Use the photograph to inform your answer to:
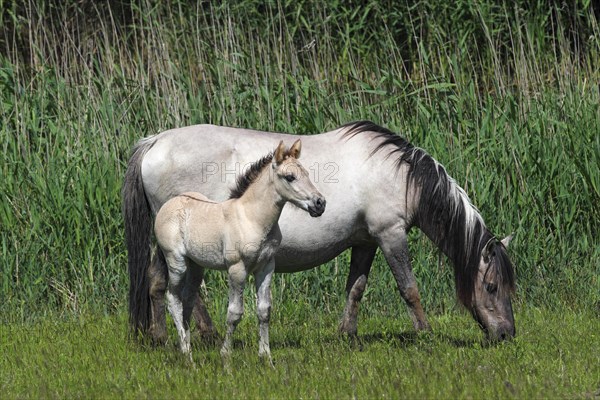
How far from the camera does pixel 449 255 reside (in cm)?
736

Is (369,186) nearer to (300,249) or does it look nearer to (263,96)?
(300,249)

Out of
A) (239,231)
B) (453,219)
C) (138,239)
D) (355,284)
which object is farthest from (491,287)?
(138,239)

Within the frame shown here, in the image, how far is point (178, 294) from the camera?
21.9 feet

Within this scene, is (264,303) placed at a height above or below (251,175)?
below

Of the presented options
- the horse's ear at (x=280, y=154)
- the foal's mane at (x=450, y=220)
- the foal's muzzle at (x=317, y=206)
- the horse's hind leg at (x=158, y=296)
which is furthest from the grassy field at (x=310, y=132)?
the horse's ear at (x=280, y=154)

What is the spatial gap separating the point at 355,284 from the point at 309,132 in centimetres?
216

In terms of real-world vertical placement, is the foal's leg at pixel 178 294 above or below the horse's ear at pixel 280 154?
below

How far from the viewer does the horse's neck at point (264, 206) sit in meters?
6.25

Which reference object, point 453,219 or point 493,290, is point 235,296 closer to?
point 453,219

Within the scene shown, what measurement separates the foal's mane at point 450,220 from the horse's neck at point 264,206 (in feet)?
4.48

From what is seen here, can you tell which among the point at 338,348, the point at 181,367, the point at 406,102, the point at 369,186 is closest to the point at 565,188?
the point at 406,102

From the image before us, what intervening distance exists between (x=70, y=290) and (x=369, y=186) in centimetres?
304

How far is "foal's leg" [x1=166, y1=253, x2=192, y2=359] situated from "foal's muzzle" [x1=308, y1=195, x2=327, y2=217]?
112 centimetres

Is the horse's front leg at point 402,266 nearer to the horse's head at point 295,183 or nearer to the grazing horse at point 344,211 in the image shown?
the grazing horse at point 344,211
